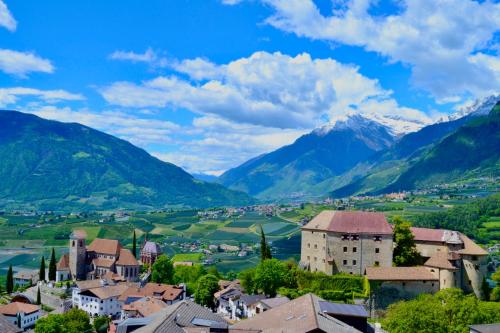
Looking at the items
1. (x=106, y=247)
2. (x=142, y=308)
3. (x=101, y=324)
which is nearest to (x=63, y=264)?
(x=106, y=247)

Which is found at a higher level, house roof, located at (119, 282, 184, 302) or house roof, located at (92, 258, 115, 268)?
house roof, located at (92, 258, 115, 268)

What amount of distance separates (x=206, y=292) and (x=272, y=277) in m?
18.8

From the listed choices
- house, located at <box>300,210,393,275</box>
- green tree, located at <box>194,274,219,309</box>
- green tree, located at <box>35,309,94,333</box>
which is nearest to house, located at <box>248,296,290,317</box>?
house, located at <box>300,210,393,275</box>

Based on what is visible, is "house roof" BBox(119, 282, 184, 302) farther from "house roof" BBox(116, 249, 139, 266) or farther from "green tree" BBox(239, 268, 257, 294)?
"house roof" BBox(116, 249, 139, 266)

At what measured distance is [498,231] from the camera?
195500 mm

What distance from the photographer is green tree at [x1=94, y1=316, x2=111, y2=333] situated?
274ft

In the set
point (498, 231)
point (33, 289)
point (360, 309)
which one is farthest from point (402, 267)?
point (498, 231)

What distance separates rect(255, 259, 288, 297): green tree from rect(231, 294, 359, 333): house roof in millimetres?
32923

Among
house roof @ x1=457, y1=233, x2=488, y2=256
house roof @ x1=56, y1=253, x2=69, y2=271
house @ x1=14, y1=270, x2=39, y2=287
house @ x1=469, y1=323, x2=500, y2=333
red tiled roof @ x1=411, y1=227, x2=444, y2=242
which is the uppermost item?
red tiled roof @ x1=411, y1=227, x2=444, y2=242

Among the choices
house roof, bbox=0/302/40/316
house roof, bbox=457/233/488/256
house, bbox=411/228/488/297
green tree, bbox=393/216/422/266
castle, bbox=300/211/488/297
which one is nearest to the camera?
castle, bbox=300/211/488/297

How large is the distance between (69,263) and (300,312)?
318ft

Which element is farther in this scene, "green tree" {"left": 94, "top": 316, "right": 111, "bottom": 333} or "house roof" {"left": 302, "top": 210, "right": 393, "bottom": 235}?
"green tree" {"left": 94, "top": 316, "right": 111, "bottom": 333}

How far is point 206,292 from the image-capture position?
93.2 metres

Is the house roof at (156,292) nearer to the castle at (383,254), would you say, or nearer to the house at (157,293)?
the house at (157,293)
